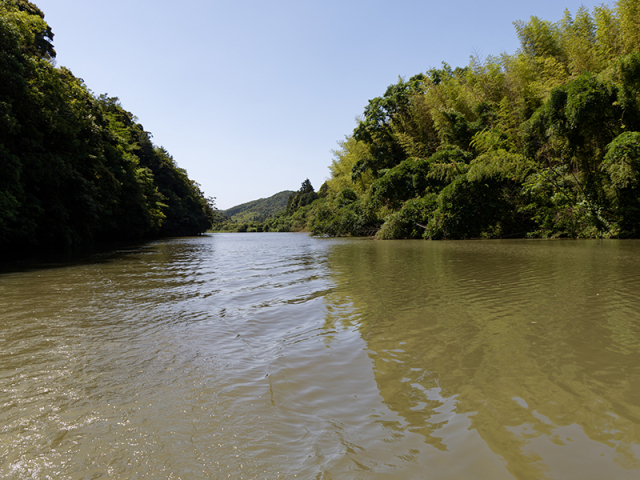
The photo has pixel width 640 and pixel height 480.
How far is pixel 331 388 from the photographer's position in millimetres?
2400

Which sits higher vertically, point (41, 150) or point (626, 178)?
point (41, 150)

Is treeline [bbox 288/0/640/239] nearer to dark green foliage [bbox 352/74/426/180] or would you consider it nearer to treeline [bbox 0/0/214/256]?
dark green foliage [bbox 352/74/426/180]

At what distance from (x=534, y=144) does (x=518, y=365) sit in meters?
18.3

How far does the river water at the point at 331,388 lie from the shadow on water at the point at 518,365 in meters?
0.01

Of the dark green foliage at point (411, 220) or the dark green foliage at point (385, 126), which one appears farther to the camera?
the dark green foliage at point (385, 126)

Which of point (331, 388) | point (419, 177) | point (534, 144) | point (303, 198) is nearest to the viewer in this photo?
point (331, 388)

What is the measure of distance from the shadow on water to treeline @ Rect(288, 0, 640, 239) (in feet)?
37.4

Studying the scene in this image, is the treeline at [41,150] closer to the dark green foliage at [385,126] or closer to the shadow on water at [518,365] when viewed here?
the shadow on water at [518,365]

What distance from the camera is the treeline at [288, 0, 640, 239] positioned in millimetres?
13625

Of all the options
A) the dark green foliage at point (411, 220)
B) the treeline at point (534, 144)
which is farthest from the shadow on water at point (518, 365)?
the dark green foliage at point (411, 220)

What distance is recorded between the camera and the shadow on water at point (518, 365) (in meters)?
1.68

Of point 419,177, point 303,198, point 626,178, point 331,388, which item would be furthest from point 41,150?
point 303,198

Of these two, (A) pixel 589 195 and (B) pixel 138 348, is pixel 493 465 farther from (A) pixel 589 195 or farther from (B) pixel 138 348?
(A) pixel 589 195

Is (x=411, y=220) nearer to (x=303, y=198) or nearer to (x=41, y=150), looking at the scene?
Answer: (x=41, y=150)
